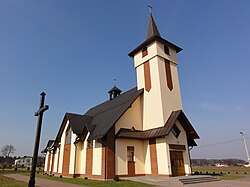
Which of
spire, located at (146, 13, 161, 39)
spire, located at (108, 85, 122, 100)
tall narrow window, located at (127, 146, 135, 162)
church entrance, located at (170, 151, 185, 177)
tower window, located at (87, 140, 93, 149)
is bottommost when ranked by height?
church entrance, located at (170, 151, 185, 177)

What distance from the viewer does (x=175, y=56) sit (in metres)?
24.2

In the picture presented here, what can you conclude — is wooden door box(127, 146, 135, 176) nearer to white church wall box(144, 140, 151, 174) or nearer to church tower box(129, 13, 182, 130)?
white church wall box(144, 140, 151, 174)

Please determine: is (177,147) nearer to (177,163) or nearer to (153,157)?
(177,163)

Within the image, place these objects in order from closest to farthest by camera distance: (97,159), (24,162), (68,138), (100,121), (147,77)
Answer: (97,159) < (147,77) < (100,121) < (68,138) < (24,162)

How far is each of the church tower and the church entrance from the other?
9.92 ft

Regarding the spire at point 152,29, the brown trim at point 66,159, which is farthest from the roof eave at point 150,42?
the brown trim at point 66,159

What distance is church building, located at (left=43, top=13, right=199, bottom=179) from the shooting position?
18.5m

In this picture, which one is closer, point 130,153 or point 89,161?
point 130,153

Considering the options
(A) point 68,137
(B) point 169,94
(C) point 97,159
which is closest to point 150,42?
(B) point 169,94

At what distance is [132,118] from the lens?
833 inches

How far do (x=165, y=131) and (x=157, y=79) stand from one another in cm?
564

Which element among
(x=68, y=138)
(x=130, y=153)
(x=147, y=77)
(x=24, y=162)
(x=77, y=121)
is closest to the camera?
(x=130, y=153)

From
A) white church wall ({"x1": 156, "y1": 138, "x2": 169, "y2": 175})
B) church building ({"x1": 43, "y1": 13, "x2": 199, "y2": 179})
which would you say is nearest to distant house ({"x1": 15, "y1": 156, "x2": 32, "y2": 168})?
church building ({"x1": 43, "y1": 13, "x2": 199, "y2": 179})

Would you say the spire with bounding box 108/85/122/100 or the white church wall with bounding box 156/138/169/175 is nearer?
the white church wall with bounding box 156/138/169/175
